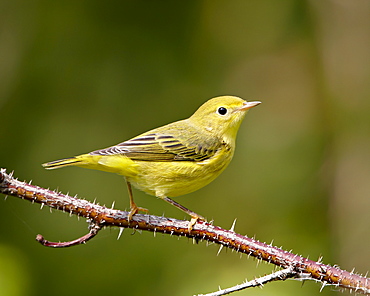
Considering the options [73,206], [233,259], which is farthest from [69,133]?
[73,206]

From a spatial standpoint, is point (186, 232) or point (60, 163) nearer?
point (186, 232)

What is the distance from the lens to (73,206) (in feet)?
9.61

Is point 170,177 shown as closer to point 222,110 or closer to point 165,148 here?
point 165,148

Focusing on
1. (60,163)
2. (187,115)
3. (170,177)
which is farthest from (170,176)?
(187,115)

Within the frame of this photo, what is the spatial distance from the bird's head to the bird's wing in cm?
21

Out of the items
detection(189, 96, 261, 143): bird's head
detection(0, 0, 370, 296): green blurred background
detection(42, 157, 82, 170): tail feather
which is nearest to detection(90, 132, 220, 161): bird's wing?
detection(189, 96, 261, 143): bird's head

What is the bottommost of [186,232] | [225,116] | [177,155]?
[186,232]

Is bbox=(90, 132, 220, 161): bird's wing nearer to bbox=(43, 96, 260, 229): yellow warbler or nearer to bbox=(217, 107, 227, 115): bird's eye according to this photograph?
bbox=(43, 96, 260, 229): yellow warbler

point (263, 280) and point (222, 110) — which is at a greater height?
point (222, 110)

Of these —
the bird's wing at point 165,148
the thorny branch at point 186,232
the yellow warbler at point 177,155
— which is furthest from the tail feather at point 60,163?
the thorny branch at point 186,232

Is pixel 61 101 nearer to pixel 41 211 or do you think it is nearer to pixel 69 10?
pixel 69 10

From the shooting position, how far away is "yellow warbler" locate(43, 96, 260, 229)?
3.83 metres

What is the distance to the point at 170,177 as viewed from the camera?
392cm

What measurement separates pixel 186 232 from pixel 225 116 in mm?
1726
